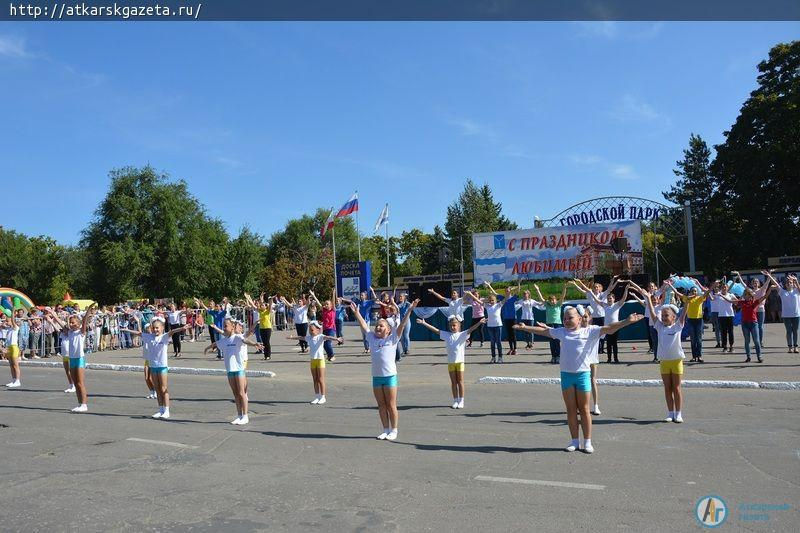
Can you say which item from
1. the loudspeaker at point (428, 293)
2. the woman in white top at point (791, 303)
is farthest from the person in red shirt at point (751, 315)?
the loudspeaker at point (428, 293)

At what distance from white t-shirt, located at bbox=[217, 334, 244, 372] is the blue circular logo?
24.0ft

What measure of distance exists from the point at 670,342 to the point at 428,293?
1700 centimetres

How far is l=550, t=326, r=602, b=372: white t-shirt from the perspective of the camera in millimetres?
8141

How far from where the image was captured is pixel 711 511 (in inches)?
235

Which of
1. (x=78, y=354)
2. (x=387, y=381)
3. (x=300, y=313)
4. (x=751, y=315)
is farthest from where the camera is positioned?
(x=300, y=313)

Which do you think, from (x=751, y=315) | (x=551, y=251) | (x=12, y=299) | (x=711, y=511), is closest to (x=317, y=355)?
(x=711, y=511)

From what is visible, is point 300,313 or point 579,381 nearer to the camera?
point 579,381

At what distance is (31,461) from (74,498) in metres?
2.31

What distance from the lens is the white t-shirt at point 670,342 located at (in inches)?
381

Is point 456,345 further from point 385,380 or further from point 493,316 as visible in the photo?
point 493,316

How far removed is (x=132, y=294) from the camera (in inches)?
2265

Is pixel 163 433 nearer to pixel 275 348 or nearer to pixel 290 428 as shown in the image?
pixel 290 428

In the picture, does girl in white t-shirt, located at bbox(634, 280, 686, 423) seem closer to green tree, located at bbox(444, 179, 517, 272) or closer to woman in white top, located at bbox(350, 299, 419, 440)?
woman in white top, located at bbox(350, 299, 419, 440)

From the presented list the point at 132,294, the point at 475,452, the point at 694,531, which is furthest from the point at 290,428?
the point at 132,294
